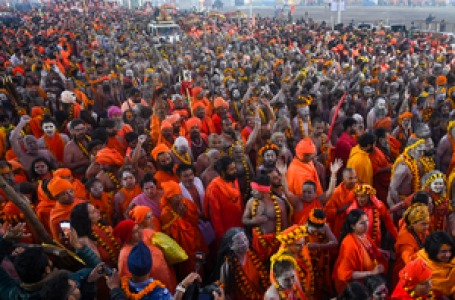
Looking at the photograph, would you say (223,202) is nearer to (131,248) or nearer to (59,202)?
(131,248)

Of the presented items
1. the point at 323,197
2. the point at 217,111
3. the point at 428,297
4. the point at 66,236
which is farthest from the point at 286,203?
the point at 217,111

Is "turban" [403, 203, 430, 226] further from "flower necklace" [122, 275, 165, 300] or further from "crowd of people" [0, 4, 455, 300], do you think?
"flower necklace" [122, 275, 165, 300]

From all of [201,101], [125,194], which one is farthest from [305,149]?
[201,101]

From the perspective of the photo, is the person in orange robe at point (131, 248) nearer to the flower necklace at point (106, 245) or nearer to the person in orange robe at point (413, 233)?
the flower necklace at point (106, 245)

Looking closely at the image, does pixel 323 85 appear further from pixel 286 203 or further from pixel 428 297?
pixel 428 297

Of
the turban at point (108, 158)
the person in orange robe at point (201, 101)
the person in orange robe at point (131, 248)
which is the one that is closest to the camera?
the person in orange robe at point (131, 248)

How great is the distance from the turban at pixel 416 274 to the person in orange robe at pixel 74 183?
9.96 feet

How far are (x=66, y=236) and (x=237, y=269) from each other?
1.46 m

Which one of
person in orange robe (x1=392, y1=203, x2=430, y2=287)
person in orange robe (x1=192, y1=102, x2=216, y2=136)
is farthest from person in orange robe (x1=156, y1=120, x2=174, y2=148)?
person in orange robe (x1=392, y1=203, x2=430, y2=287)

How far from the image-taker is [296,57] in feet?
35.9

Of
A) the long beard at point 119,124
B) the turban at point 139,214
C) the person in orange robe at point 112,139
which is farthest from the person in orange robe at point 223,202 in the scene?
the long beard at point 119,124

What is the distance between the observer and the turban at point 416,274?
203cm

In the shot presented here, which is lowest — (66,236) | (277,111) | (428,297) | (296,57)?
(428,297)

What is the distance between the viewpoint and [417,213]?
254cm
